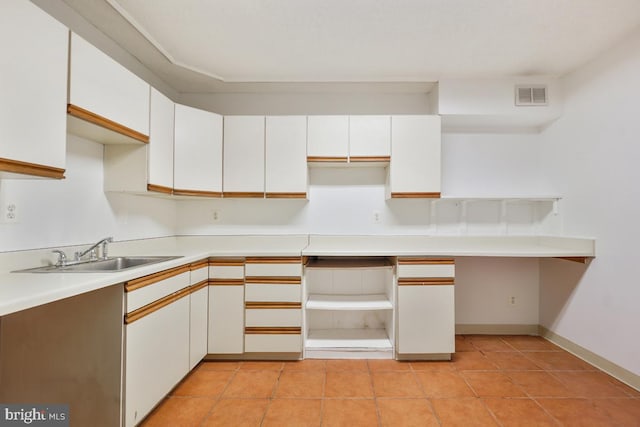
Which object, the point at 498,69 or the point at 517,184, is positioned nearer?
the point at 498,69

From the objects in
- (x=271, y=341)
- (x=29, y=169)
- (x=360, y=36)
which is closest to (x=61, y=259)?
(x=29, y=169)

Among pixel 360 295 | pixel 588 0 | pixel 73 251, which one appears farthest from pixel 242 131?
pixel 588 0

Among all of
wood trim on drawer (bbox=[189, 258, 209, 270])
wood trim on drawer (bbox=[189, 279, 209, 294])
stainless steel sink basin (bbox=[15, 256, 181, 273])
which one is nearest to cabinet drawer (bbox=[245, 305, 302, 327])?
wood trim on drawer (bbox=[189, 279, 209, 294])

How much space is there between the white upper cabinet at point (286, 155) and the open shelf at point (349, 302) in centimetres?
97

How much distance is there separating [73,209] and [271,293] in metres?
1.47

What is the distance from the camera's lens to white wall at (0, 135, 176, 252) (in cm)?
167

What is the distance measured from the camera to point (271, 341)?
2609 millimetres

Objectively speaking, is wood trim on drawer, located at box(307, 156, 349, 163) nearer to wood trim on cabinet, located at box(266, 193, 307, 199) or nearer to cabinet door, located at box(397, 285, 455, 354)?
wood trim on cabinet, located at box(266, 193, 307, 199)

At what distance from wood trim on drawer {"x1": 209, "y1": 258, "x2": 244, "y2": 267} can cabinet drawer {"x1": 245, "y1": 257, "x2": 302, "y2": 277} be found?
6 centimetres

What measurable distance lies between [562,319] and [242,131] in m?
3.40

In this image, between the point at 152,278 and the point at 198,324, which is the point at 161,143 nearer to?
the point at 152,278

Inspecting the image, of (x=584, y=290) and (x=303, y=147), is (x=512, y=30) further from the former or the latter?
(x=584, y=290)

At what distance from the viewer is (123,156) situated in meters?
2.27

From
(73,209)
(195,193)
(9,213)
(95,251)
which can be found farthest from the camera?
(195,193)
